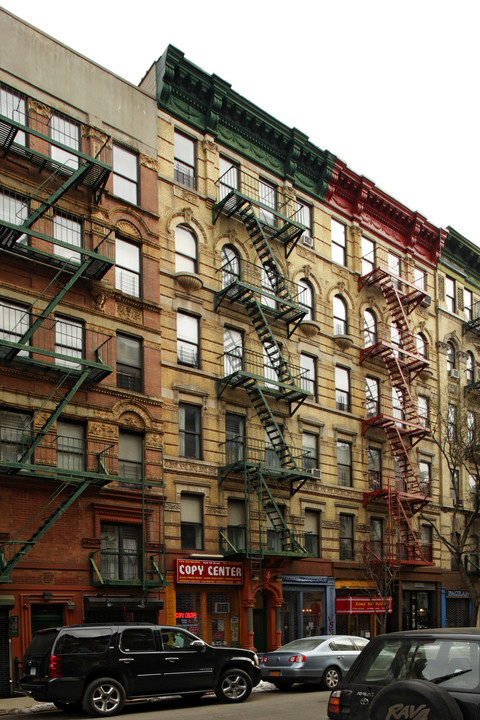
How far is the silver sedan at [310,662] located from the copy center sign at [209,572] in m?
5.42

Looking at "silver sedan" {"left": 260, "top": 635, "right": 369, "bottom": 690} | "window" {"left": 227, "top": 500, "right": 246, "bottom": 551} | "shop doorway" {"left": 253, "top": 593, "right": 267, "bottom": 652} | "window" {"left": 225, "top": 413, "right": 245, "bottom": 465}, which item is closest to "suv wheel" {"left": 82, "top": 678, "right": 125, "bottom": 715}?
"silver sedan" {"left": 260, "top": 635, "right": 369, "bottom": 690}

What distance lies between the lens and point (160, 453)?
2475cm

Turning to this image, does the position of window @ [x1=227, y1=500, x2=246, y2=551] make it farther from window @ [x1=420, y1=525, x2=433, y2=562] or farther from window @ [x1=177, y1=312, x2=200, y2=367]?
window @ [x1=420, y1=525, x2=433, y2=562]

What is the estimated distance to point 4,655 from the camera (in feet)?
64.0

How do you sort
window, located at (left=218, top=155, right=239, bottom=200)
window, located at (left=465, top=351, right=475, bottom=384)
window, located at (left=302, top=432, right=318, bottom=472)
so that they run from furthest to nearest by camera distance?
window, located at (left=465, top=351, right=475, bottom=384) → window, located at (left=302, top=432, right=318, bottom=472) → window, located at (left=218, top=155, right=239, bottom=200)

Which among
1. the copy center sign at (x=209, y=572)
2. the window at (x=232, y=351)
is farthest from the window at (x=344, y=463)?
the copy center sign at (x=209, y=572)

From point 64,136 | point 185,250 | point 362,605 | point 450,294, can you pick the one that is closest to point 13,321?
point 64,136

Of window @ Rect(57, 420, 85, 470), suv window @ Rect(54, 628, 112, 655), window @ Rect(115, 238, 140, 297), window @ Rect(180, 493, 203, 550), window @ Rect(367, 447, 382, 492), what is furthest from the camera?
window @ Rect(367, 447, 382, 492)

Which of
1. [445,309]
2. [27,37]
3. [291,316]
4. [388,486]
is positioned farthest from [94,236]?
[445,309]

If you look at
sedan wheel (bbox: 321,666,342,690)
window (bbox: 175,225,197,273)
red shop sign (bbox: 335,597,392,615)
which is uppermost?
window (bbox: 175,225,197,273)

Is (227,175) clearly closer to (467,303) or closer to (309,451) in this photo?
(309,451)

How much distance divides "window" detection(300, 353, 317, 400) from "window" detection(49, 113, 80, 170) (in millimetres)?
11907

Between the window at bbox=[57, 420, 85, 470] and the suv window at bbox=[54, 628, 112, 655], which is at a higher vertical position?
the window at bbox=[57, 420, 85, 470]

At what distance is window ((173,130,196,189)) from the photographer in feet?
93.3
